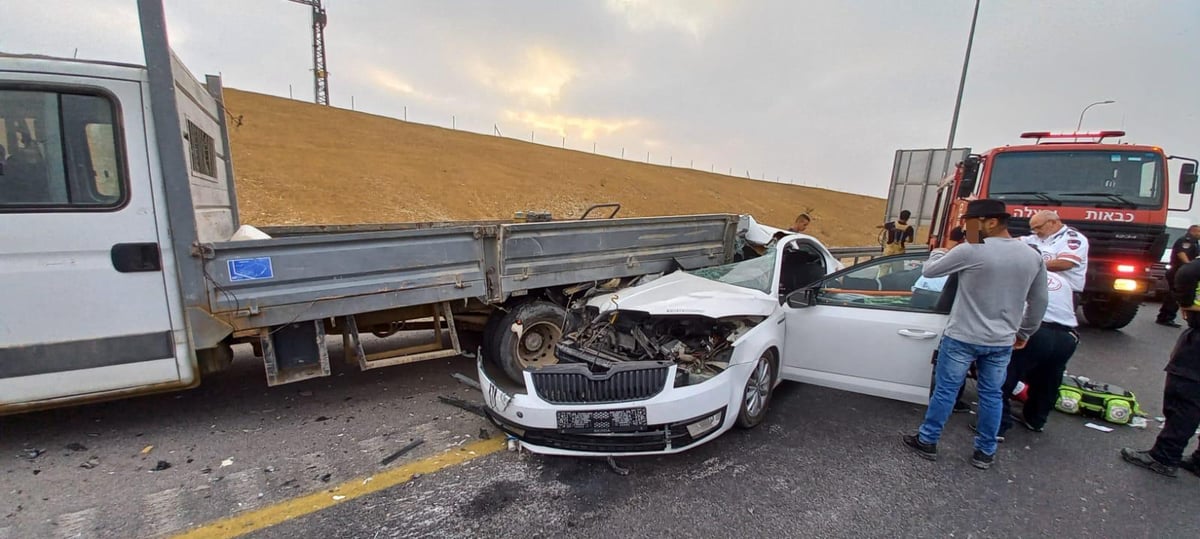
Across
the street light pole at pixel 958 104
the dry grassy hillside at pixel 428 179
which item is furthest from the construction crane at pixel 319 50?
the street light pole at pixel 958 104

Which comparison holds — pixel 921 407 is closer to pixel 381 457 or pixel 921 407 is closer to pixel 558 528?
pixel 558 528

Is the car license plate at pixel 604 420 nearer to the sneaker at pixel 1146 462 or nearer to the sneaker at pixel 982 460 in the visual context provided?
the sneaker at pixel 982 460

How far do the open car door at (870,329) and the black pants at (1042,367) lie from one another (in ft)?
1.99

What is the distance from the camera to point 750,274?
3.95 metres

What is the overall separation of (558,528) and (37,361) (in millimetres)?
3013

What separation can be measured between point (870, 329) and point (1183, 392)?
1.65 m

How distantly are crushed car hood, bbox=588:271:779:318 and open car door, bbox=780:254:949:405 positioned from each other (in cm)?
39

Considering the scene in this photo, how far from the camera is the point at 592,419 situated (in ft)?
8.61

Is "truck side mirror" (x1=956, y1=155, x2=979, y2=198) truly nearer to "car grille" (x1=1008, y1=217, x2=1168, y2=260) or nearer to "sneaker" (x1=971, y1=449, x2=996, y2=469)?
"car grille" (x1=1008, y1=217, x2=1168, y2=260)

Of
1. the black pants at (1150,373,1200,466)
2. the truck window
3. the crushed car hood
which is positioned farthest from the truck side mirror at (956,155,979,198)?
the truck window

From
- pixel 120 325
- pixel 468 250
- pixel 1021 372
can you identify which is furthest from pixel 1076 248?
pixel 120 325

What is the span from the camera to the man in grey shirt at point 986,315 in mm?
2869

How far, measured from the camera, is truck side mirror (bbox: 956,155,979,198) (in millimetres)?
6898

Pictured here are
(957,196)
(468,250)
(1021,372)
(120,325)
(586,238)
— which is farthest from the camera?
(957,196)
